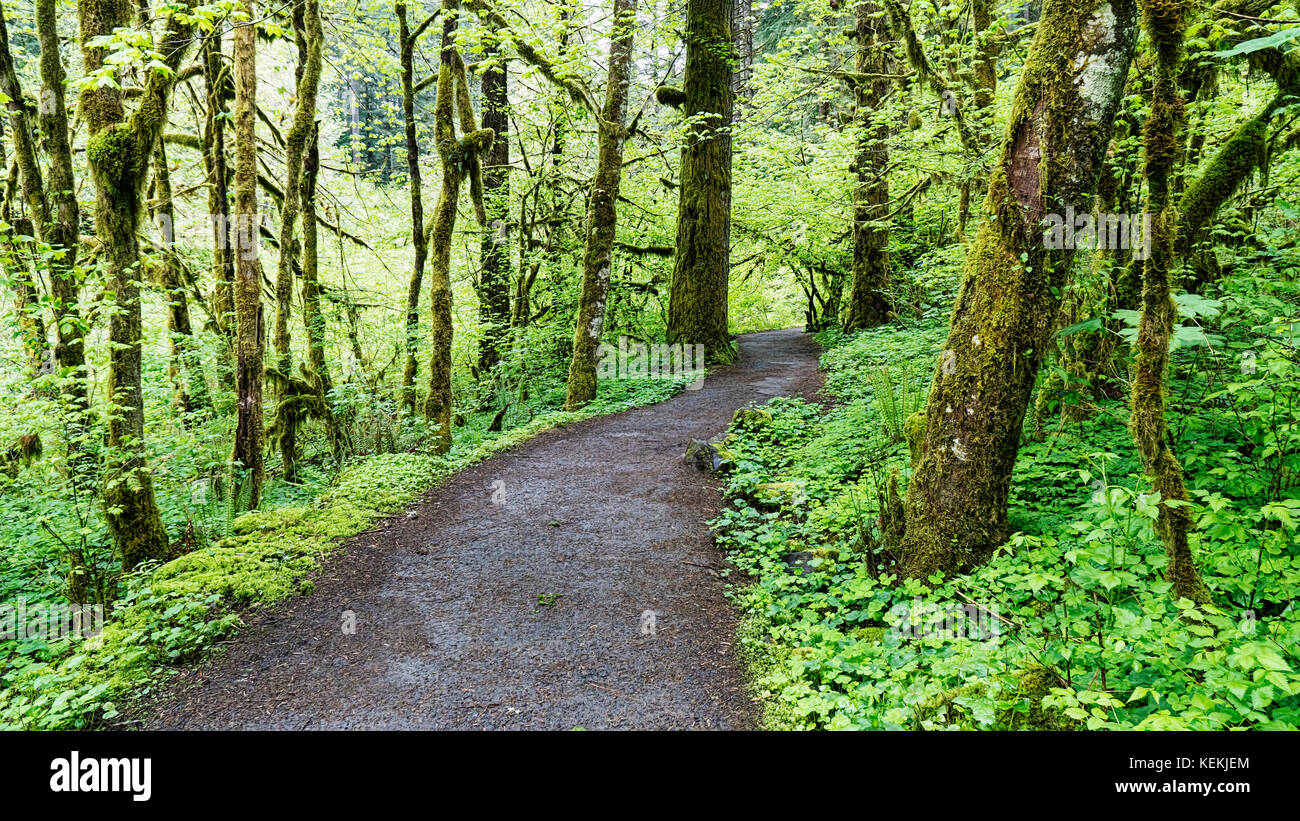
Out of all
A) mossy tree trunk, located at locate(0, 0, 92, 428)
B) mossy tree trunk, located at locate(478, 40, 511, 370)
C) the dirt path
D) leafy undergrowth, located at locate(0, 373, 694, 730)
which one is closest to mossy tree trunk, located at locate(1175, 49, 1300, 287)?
the dirt path

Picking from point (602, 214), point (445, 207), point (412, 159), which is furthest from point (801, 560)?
point (412, 159)

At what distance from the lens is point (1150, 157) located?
113 inches

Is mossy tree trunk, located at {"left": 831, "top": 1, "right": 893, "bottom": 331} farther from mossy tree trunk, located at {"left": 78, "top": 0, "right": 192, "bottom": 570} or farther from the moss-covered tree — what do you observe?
mossy tree trunk, located at {"left": 78, "top": 0, "right": 192, "bottom": 570}

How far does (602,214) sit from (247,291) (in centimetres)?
551

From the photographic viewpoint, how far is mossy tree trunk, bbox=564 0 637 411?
9.88m

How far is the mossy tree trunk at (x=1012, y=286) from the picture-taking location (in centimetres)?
346

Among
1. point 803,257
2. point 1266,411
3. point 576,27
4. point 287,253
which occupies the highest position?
point 576,27

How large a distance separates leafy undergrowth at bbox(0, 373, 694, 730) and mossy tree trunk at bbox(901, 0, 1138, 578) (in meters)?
Answer: 4.74

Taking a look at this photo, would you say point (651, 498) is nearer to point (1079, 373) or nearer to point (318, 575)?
point (318, 575)

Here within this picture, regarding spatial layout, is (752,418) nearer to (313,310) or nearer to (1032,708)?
(1032,708)

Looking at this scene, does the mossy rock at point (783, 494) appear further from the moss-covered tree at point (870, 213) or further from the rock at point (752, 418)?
the moss-covered tree at point (870, 213)
